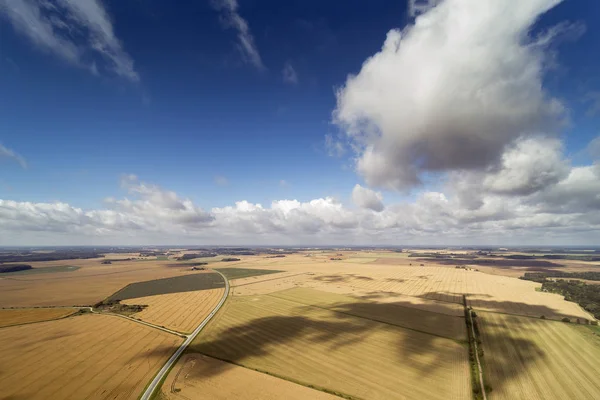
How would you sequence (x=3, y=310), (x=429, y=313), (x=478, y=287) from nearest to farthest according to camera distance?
(x=429, y=313), (x=3, y=310), (x=478, y=287)

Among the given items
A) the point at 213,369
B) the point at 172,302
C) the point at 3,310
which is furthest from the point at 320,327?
the point at 3,310

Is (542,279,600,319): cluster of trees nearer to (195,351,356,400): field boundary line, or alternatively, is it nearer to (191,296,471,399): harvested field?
(191,296,471,399): harvested field

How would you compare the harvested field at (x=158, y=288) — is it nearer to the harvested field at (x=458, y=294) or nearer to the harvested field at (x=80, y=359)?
the harvested field at (x=458, y=294)

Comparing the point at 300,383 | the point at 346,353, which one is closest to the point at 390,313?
the point at 346,353

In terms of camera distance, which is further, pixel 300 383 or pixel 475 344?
pixel 475 344

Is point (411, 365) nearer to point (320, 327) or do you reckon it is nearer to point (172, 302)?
point (320, 327)

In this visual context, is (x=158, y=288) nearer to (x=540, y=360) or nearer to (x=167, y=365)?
(x=167, y=365)

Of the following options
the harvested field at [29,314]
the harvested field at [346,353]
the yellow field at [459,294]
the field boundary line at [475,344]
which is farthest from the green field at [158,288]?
the field boundary line at [475,344]

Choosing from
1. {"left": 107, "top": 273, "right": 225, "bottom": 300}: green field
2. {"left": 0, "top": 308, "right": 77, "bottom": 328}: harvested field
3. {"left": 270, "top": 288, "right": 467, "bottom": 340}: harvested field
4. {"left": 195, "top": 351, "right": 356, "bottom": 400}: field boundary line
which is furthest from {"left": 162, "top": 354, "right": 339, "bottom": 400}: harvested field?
{"left": 107, "top": 273, "right": 225, "bottom": 300}: green field
